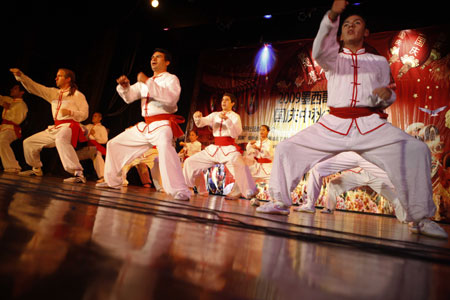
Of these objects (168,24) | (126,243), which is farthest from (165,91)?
(168,24)

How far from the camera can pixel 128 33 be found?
7824 mm

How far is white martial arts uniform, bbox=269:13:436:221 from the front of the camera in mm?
2047

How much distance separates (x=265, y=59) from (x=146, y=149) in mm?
4687

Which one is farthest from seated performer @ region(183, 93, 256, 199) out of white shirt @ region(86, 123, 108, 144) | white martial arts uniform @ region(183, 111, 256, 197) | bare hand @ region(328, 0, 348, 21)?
white shirt @ region(86, 123, 108, 144)

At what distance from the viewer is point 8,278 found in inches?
14.6

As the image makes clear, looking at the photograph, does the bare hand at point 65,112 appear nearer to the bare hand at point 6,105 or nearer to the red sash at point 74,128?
the red sash at point 74,128

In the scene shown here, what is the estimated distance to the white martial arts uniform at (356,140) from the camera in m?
2.05

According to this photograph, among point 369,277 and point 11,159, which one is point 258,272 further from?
point 11,159

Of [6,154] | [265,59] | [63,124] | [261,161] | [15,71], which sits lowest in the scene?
[6,154]

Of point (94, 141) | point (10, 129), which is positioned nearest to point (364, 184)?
point (94, 141)

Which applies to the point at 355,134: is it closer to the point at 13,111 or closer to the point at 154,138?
the point at 154,138

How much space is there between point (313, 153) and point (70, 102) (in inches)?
153

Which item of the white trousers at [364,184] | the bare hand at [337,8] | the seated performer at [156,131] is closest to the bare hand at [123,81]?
the seated performer at [156,131]

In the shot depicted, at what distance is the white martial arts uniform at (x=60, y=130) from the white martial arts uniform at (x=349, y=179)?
318 centimetres
